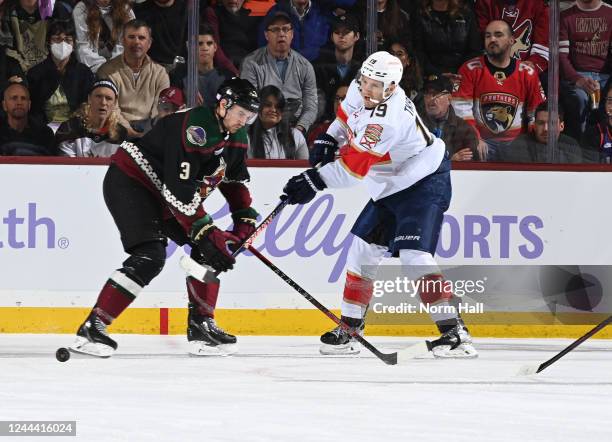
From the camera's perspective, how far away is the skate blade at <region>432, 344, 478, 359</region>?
448 cm

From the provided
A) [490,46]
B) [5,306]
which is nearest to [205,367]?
[5,306]

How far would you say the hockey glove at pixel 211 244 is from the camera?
161 inches

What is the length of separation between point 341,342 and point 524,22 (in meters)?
1.99

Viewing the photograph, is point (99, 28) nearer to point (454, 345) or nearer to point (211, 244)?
point (211, 244)

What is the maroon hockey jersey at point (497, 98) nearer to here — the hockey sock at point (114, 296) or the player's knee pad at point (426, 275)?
the player's knee pad at point (426, 275)

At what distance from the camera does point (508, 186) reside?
5.52m

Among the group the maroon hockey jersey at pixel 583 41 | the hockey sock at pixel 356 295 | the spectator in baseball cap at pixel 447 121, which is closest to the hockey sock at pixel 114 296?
the hockey sock at pixel 356 295

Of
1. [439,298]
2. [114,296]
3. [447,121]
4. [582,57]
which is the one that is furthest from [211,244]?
[582,57]

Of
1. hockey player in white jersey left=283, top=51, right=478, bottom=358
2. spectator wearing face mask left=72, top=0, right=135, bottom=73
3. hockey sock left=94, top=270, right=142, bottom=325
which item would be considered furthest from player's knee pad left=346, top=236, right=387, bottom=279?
spectator wearing face mask left=72, top=0, right=135, bottom=73

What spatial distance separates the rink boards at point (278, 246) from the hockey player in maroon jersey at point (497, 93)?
0.28 metres

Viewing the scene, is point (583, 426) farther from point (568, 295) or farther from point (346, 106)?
point (568, 295)

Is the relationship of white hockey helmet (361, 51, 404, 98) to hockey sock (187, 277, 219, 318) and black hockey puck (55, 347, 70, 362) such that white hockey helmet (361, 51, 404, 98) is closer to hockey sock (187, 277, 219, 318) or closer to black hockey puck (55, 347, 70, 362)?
hockey sock (187, 277, 219, 318)

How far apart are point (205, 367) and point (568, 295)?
2068 mm

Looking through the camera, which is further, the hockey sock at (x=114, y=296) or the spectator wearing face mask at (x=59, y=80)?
the spectator wearing face mask at (x=59, y=80)
